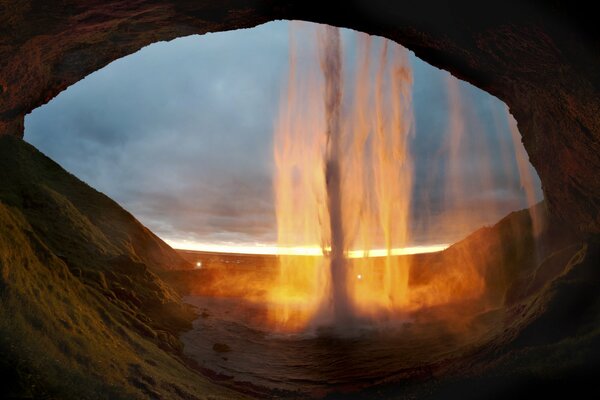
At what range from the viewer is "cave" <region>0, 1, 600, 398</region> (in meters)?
7.47

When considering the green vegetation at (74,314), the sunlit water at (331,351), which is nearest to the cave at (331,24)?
the green vegetation at (74,314)

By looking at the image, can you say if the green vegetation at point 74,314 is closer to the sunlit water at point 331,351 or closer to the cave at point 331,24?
the cave at point 331,24

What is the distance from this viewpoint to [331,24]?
11492 mm

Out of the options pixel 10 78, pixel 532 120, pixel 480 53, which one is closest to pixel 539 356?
pixel 480 53

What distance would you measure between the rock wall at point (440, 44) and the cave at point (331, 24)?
0.17 ft

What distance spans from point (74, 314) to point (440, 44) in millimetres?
14469

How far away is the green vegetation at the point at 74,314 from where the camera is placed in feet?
21.2

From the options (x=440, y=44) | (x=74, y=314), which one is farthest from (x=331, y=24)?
(x=74, y=314)

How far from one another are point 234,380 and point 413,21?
14234 millimetres

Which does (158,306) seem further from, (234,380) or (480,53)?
(480,53)

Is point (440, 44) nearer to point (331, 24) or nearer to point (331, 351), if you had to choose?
point (331, 24)

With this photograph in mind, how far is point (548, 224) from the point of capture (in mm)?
26844

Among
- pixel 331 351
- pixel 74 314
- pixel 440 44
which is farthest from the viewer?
pixel 331 351

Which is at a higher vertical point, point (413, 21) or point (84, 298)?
point (413, 21)
